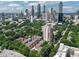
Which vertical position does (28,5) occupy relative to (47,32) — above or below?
above

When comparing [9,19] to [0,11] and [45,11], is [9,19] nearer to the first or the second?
[0,11]

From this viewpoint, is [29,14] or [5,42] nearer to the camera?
[5,42]

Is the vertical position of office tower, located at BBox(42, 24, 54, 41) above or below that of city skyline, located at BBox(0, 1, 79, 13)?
below

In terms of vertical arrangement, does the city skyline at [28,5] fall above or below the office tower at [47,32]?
above

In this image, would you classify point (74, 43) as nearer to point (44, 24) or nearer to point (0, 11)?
point (44, 24)

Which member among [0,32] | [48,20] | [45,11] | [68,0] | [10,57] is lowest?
Result: [10,57]

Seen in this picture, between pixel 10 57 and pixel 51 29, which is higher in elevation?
pixel 51 29

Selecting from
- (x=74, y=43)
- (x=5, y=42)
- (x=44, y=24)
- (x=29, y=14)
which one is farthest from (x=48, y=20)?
(x=5, y=42)
